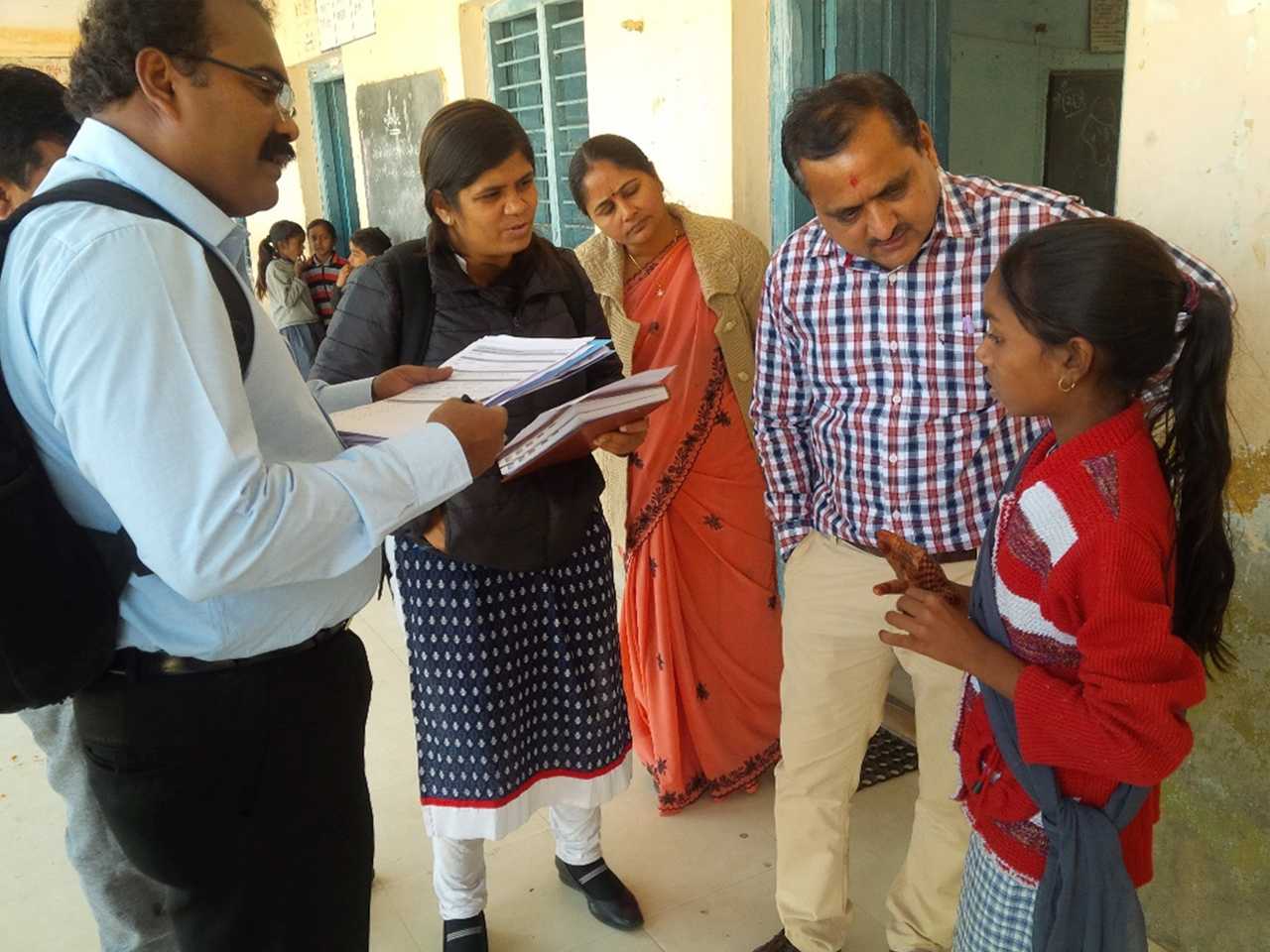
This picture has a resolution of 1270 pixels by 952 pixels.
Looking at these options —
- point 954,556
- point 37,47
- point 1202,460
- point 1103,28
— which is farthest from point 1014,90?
point 37,47

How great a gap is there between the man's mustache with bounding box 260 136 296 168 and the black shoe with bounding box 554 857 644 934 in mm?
1679

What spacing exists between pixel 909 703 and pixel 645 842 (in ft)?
3.23

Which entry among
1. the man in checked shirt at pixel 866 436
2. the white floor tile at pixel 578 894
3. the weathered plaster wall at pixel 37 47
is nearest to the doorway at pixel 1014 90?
the man in checked shirt at pixel 866 436

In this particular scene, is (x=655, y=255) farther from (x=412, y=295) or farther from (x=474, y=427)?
(x=474, y=427)

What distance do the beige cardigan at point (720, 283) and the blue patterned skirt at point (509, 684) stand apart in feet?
2.05

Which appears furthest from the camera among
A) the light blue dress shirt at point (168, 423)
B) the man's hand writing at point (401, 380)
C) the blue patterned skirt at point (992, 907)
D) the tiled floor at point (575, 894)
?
the tiled floor at point (575, 894)

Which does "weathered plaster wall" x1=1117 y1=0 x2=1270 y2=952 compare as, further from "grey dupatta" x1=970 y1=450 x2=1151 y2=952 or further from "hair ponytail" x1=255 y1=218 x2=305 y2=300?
"hair ponytail" x1=255 y1=218 x2=305 y2=300

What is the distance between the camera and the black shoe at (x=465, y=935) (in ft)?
6.82

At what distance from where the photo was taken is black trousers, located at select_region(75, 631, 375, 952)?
1164 mm

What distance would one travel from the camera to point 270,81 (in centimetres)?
112

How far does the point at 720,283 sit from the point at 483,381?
108 centimetres

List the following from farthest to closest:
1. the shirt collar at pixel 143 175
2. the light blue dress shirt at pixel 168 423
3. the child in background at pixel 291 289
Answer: the child in background at pixel 291 289, the shirt collar at pixel 143 175, the light blue dress shirt at pixel 168 423

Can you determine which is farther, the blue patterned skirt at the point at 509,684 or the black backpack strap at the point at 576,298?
the black backpack strap at the point at 576,298

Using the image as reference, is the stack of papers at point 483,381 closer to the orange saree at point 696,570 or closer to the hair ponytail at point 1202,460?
the hair ponytail at point 1202,460
